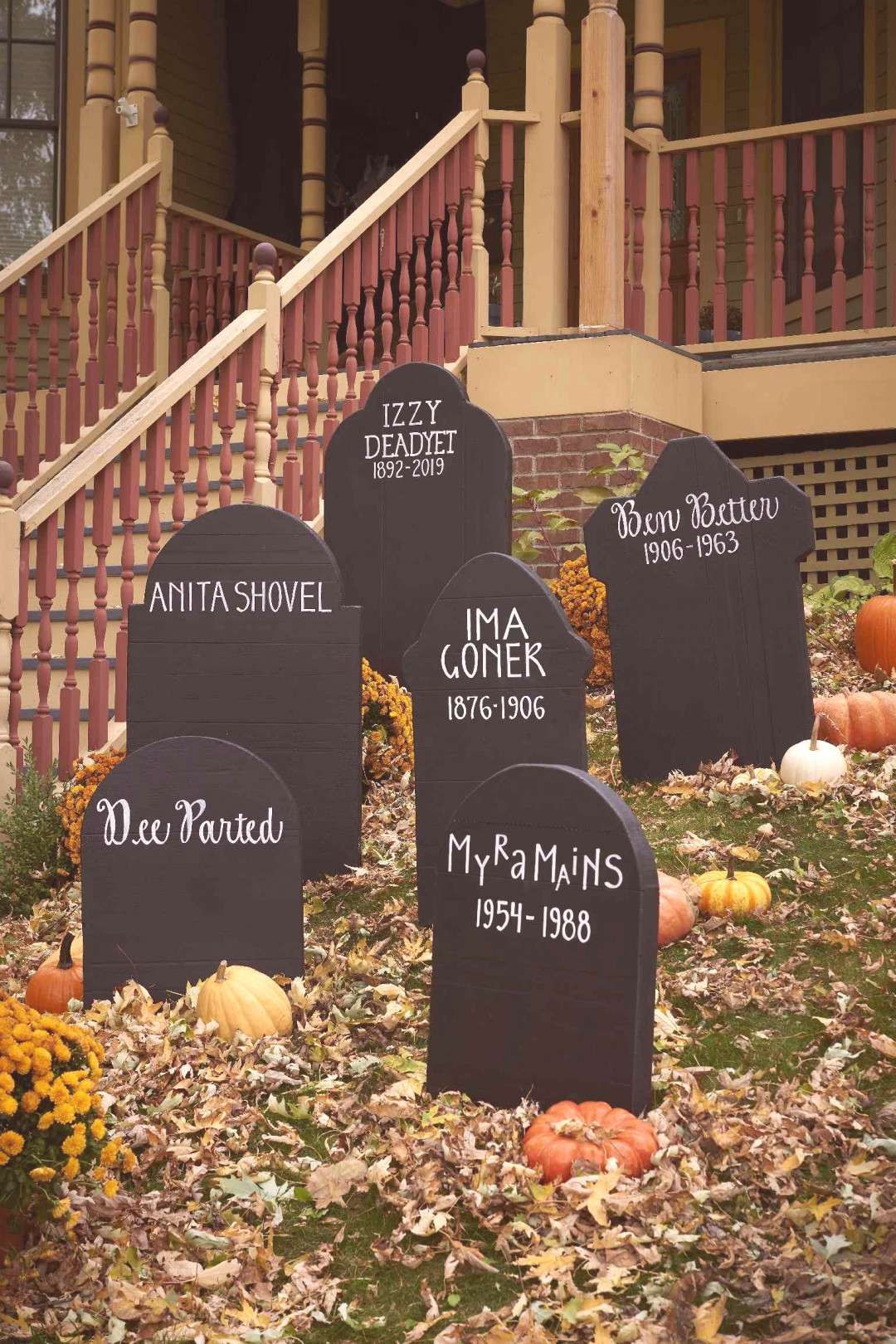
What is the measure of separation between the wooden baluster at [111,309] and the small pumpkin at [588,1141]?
773 centimetres

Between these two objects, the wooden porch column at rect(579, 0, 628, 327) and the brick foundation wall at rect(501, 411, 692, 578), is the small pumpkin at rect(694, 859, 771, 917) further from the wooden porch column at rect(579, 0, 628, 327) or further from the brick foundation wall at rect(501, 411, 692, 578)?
the wooden porch column at rect(579, 0, 628, 327)

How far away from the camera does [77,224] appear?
9.81m

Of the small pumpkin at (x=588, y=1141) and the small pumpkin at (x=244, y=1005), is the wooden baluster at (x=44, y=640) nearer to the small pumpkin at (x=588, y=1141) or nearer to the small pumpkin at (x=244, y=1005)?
Answer: the small pumpkin at (x=244, y=1005)

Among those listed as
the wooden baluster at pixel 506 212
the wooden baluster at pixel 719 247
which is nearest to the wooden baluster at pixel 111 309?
the wooden baluster at pixel 506 212

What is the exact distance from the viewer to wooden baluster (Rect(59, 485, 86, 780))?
662 cm

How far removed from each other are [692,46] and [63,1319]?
440 inches

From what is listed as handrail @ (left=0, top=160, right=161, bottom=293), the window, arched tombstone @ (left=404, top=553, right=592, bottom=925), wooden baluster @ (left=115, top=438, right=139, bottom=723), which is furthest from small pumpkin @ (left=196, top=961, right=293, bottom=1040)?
the window

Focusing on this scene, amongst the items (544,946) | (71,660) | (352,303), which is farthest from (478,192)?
(544,946)

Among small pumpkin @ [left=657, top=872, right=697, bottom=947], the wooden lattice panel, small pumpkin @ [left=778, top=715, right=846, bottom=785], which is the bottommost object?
small pumpkin @ [left=657, top=872, right=697, bottom=947]

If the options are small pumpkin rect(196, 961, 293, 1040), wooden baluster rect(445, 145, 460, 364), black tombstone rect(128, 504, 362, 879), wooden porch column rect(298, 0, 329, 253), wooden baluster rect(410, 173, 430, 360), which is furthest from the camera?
wooden porch column rect(298, 0, 329, 253)

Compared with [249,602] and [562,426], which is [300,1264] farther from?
[562,426]

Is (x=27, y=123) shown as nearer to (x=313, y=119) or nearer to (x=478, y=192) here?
(x=313, y=119)

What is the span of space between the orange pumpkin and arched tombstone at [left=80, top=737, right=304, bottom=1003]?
2335mm

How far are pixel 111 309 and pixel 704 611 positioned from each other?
222 inches
